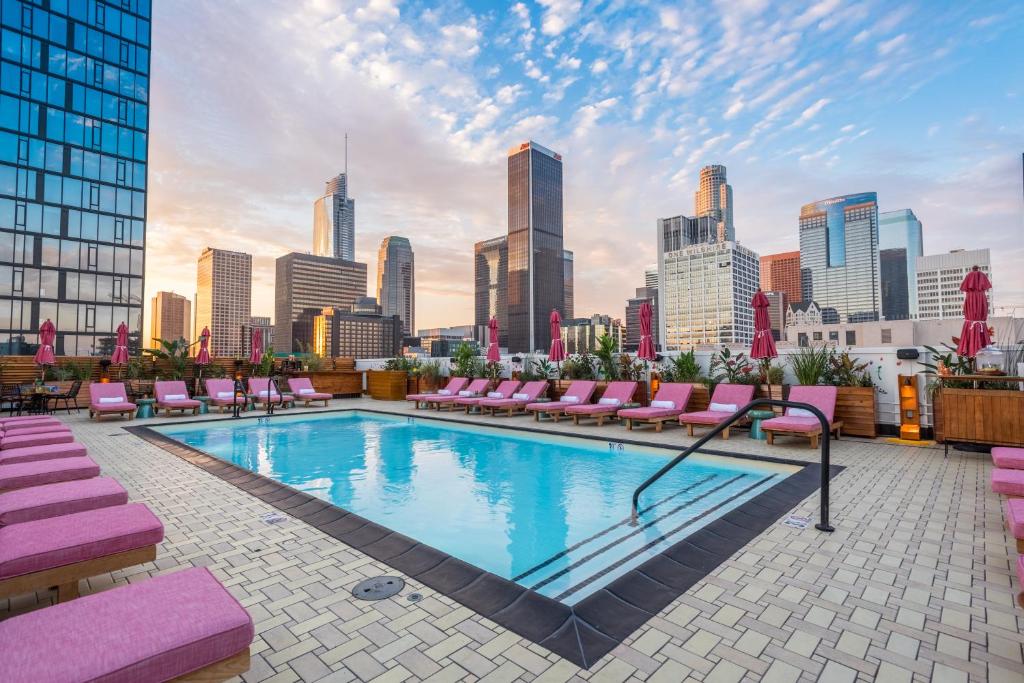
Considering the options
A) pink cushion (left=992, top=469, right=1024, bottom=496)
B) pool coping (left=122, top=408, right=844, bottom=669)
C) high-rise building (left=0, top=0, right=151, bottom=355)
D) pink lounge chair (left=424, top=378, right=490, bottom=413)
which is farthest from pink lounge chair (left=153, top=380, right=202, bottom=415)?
high-rise building (left=0, top=0, right=151, bottom=355)

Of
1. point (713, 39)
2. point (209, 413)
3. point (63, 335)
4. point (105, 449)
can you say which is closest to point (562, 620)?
point (105, 449)

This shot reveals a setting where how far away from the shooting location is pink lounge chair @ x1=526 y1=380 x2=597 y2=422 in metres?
10.1

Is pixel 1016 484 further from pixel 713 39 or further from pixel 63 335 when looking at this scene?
pixel 63 335

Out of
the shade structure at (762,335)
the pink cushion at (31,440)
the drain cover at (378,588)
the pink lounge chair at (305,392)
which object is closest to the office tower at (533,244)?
the pink lounge chair at (305,392)

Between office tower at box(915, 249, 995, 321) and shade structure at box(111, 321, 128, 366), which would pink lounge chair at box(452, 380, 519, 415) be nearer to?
shade structure at box(111, 321, 128, 366)

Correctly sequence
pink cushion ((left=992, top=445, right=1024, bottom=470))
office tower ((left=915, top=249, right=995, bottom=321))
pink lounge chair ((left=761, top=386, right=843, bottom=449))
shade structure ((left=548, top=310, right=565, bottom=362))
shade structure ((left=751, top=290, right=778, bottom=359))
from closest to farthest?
pink cushion ((left=992, top=445, right=1024, bottom=470))
pink lounge chair ((left=761, top=386, right=843, bottom=449))
shade structure ((left=751, top=290, right=778, bottom=359))
shade structure ((left=548, top=310, right=565, bottom=362))
office tower ((left=915, top=249, right=995, bottom=321))

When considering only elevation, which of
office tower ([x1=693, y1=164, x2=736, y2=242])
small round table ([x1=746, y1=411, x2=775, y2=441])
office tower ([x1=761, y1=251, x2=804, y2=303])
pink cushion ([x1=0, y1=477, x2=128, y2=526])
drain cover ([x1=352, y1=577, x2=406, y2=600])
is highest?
office tower ([x1=693, y1=164, x2=736, y2=242])

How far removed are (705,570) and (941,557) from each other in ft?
5.49

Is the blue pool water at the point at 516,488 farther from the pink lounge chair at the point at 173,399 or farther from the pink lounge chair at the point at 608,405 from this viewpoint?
the pink lounge chair at the point at 173,399

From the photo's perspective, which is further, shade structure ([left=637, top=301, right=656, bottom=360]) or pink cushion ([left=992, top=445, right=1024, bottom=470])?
shade structure ([left=637, top=301, right=656, bottom=360])

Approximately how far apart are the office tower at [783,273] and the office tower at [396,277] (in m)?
130

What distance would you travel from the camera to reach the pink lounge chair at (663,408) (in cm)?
866

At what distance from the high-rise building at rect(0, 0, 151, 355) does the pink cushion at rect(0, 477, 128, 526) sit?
31.7 meters

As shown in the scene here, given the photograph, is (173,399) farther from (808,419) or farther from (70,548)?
(808,419)
